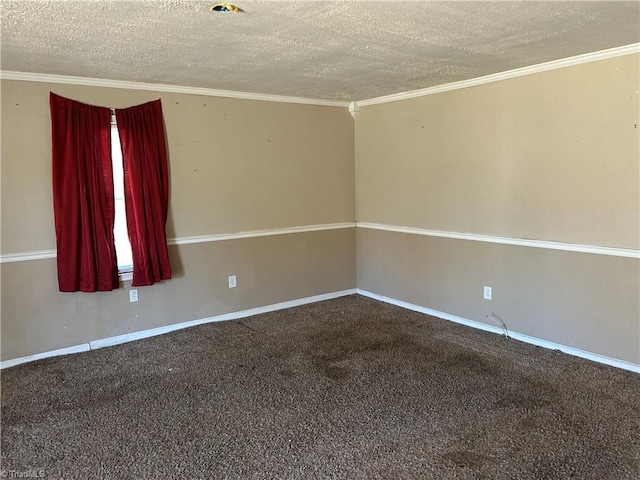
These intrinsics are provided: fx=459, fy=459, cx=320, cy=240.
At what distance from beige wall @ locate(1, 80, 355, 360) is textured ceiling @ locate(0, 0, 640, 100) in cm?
48

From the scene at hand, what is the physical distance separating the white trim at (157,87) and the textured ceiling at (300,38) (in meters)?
0.11

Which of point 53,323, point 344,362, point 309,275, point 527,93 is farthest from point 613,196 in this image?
point 53,323

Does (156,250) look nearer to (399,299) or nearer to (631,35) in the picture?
(399,299)

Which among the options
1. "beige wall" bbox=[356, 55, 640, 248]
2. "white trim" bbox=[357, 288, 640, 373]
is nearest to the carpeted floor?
"white trim" bbox=[357, 288, 640, 373]

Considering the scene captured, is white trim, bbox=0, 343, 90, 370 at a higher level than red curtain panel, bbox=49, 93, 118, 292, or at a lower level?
lower

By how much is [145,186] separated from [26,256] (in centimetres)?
103

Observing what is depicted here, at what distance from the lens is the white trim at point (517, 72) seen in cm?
302

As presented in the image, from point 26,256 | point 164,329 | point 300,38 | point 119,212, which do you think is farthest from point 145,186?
point 300,38

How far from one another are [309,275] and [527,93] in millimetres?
2701

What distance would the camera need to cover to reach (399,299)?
16.0ft

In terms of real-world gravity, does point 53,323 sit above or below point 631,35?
below

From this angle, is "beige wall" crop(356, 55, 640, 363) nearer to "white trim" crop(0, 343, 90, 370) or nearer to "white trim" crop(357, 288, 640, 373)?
"white trim" crop(357, 288, 640, 373)

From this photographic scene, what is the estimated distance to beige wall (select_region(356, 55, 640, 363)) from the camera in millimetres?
3145

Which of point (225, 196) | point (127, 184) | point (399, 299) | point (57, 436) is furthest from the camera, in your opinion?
point (399, 299)
